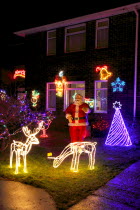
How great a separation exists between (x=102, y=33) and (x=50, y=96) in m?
4.63

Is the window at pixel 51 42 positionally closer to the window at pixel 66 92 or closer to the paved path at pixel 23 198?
the window at pixel 66 92

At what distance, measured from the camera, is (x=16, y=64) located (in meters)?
22.2

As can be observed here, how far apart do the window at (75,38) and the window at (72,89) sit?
1819mm

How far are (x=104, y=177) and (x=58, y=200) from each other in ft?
5.76

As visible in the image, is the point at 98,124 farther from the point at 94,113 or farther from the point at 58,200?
the point at 58,200

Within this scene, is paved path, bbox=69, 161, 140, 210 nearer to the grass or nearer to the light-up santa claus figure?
the grass

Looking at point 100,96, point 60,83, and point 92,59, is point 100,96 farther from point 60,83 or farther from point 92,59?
point 60,83

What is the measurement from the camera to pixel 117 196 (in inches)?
216

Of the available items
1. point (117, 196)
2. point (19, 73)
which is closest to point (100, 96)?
point (19, 73)

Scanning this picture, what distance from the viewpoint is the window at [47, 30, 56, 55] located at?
16.8 metres

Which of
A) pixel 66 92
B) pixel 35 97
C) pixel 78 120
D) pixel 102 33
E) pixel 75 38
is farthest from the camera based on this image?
pixel 35 97

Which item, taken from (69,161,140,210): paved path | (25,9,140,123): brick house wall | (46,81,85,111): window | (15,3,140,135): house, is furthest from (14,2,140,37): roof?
(69,161,140,210): paved path

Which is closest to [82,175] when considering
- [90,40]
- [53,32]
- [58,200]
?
[58,200]

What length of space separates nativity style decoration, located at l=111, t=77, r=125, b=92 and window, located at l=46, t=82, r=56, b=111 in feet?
12.9
